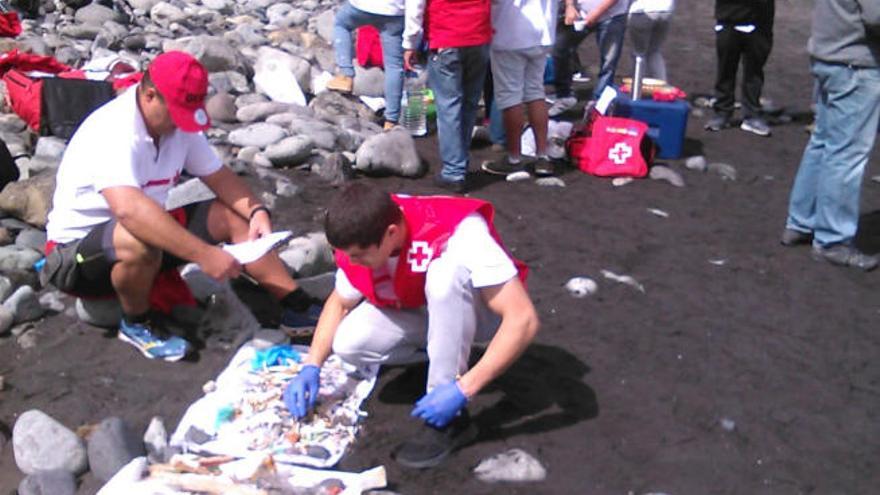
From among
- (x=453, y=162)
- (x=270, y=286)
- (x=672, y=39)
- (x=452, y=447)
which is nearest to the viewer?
(x=452, y=447)

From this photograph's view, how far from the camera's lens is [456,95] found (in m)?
6.29

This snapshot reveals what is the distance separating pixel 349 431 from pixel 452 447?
1.27ft

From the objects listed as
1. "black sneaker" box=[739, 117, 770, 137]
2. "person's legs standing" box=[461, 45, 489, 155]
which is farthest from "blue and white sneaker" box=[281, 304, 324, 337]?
"black sneaker" box=[739, 117, 770, 137]

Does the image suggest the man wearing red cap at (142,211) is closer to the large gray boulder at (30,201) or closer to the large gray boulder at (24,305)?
the large gray boulder at (24,305)

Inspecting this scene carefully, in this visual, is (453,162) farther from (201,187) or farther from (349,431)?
(349,431)

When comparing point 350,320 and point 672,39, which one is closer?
point 350,320

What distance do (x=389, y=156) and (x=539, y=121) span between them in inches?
40.1

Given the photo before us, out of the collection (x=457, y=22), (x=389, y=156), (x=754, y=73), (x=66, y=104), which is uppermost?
(x=457, y=22)

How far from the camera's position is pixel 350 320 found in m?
3.78

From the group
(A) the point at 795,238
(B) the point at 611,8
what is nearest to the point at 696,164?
(B) the point at 611,8

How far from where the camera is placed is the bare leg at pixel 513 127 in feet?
21.8

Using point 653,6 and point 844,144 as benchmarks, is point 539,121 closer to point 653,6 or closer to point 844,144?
point 653,6

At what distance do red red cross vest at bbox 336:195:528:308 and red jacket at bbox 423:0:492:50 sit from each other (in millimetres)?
2668

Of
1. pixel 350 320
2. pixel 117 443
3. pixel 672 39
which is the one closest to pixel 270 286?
pixel 350 320
